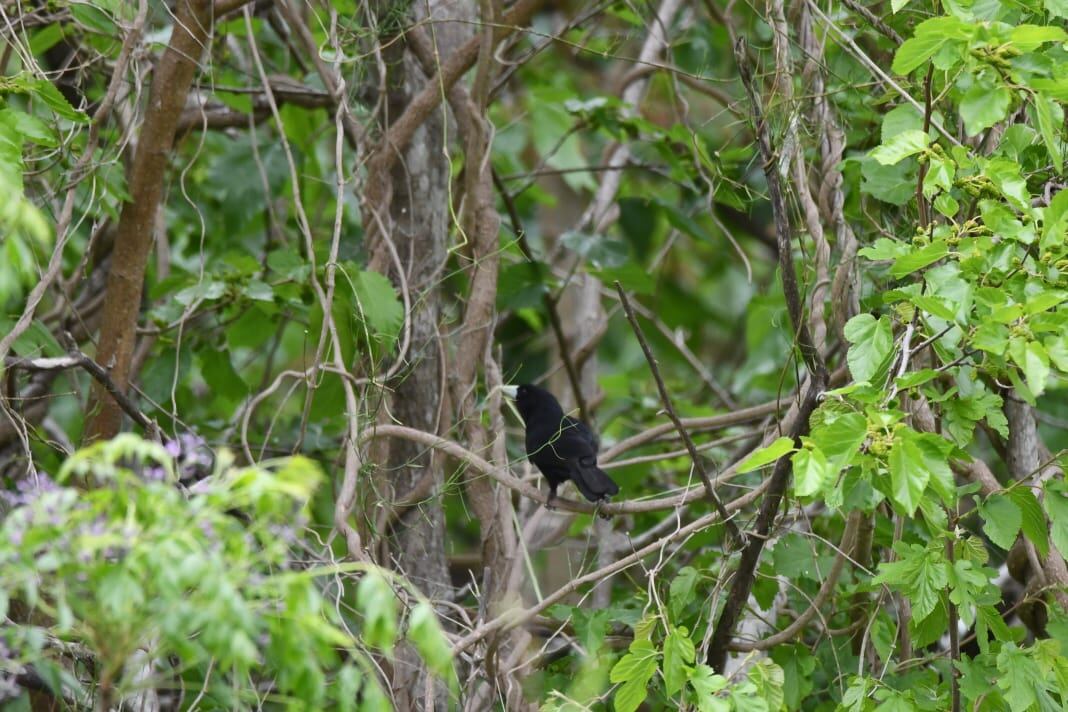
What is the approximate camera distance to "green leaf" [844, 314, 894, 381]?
6.93 feet

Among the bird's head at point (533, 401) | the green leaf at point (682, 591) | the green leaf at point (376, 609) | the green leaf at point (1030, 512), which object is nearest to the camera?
the green leaf at point (376, 609)

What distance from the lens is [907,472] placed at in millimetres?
1864

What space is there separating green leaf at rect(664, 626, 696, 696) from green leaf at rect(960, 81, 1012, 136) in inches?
40.9

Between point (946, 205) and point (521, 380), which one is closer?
point (946, 205)

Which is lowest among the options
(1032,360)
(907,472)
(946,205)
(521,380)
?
(521,380)

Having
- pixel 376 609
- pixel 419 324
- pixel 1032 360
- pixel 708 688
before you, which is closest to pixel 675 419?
pixel 708 688

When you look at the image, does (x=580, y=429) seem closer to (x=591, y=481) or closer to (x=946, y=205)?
(x=591, y=481)

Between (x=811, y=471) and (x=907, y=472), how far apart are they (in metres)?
0.16

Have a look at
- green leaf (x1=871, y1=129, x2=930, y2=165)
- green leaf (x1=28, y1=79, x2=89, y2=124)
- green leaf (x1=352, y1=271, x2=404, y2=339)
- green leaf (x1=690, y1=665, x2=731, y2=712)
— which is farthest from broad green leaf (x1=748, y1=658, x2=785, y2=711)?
green leaf (x1=28, y1=79, x2=89, y2=124)

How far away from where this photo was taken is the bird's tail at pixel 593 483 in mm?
3213

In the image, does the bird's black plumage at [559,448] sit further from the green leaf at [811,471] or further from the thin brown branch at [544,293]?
the green leaf at [811,471]

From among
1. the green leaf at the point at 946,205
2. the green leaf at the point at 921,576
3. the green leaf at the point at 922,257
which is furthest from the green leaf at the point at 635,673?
the green leaf at the point at 946,205

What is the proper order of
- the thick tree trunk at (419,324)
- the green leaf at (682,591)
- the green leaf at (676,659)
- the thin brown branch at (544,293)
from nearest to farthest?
the green leaf at (676,659), the green leaf at (682,591), the thick tree trunk at (419,324), the thin brown branch at (544,293)

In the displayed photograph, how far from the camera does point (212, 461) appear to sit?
3246 mm
